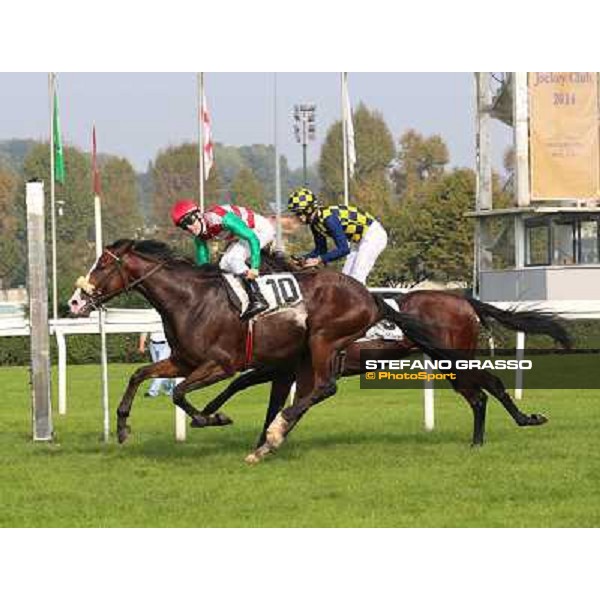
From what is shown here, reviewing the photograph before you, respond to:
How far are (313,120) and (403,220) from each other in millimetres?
5155

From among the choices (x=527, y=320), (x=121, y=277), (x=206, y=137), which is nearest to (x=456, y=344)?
(x=527, y=320)

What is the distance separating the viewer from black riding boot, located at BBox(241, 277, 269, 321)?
9172 mm

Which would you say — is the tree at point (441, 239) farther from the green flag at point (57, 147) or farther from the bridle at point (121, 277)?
the bridle at point (121, 277)

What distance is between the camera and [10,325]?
15.9 m

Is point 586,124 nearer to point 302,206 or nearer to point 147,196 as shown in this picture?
point 302,206

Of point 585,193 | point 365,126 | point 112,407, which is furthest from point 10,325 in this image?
point 365,126

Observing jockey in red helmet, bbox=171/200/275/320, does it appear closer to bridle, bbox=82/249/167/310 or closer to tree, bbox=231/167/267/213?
bridle, bbox=82/249/167/310

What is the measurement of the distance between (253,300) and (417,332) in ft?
4.28

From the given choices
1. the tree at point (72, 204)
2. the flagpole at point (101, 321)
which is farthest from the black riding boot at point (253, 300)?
the tree at point (72, 204)

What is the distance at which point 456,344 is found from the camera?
10.1m

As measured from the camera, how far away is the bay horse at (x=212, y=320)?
905 centimetres

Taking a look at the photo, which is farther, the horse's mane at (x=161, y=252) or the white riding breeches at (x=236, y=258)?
the horse's mane at (x=161, y=252)

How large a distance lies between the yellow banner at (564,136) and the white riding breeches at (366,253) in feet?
92.8

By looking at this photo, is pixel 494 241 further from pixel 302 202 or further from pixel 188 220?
pixel 188 220
